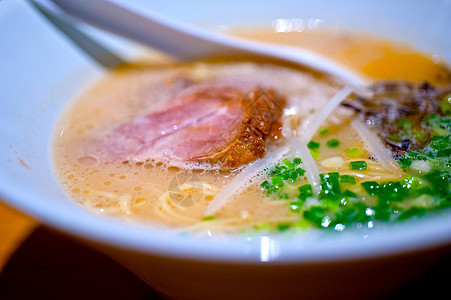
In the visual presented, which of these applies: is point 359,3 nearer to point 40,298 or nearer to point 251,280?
point 251,280

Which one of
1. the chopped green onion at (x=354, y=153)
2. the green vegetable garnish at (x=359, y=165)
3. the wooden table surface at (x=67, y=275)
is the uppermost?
the chopped green onion at (x=354, y=153)

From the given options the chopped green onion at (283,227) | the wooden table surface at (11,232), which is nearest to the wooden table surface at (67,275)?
the wooden table surface at (11,232)

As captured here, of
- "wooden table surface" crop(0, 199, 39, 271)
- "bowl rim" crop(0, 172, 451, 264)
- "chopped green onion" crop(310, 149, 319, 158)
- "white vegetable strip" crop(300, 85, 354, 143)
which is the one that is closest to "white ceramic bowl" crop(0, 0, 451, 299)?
"bowl rim" crop(0, 172, 451, 264)

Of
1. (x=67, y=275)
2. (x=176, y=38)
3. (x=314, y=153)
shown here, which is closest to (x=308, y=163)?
(x=314, y=153)

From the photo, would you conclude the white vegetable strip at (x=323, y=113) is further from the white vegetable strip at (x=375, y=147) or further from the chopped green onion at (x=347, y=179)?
the chopped green onion at (x=347, y=179)

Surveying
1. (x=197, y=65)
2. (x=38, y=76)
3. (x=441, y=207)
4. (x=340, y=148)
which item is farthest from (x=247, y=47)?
(x=441, y=207)

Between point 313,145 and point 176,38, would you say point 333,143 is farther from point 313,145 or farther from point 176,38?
point 176,38

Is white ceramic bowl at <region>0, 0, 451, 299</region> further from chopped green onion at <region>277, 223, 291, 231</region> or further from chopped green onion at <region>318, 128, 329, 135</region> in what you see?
chopped green onion at <region>318, 128, 329, 135</region>
